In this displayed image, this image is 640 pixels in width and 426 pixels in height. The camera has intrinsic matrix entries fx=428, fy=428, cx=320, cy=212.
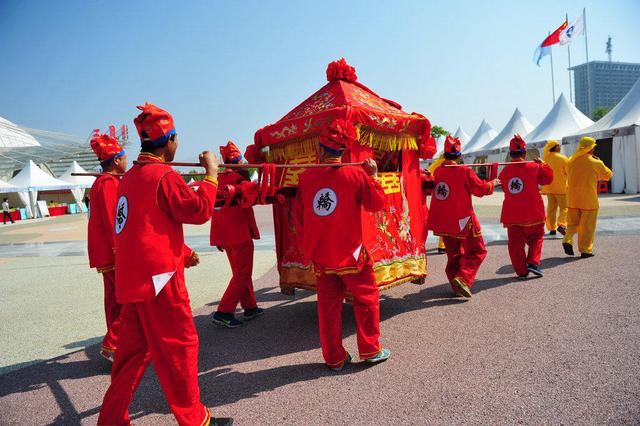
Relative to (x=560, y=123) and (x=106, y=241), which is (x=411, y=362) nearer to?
(x=106, y=241)

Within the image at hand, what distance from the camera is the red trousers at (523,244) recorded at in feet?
19.0

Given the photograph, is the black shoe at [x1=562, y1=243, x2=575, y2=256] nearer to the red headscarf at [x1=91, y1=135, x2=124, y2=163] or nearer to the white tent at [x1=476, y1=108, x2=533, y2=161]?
the red headscarf at [x1=91, y1=135, x2=124, y2=163]

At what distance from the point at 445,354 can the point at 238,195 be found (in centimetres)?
219

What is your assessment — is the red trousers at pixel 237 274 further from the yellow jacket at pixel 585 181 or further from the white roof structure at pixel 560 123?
the white roof structure at pixel 560 123

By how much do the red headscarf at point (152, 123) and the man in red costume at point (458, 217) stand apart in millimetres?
3534

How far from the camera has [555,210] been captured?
8.80 m

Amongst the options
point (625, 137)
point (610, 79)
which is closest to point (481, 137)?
point (625, 137)

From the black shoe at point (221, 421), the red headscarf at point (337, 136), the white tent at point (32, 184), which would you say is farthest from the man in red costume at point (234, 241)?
the white tent at point (32, 184)

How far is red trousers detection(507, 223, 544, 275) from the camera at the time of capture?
19.0ft

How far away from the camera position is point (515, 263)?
229 inches

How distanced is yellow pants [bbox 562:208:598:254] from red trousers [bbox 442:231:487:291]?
8.31ft

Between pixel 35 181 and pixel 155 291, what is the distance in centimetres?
2827

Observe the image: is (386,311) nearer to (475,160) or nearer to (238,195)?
(238,195)

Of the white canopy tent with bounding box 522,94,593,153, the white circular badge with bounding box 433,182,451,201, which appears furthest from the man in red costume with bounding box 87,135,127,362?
the white canopy tent with bounding box 522,94,593,153
